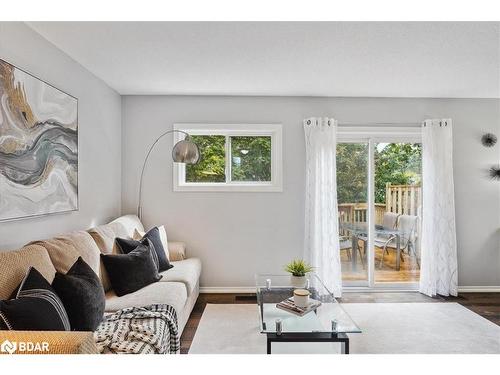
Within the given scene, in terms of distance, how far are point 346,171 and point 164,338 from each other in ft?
9.72

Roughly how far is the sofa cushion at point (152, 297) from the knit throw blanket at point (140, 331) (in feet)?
0.50

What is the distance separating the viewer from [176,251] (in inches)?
141

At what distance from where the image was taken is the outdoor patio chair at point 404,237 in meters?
4.08

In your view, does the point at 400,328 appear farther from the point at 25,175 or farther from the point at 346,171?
the point at 25,175

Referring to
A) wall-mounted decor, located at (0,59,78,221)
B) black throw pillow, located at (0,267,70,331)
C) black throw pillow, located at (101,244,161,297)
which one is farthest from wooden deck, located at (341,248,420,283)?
black throw pillow, located at (0,267,70,331)

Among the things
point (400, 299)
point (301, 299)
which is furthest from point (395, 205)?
point (301, 299)

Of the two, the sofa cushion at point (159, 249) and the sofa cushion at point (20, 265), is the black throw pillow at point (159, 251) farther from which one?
the sofa cushion at point (20, 265)

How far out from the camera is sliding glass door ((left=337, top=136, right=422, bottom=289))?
4055 millimetres

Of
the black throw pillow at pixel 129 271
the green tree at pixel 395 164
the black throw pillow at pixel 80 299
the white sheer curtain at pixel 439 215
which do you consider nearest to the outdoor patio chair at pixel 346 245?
the green tree at pixel 395 164

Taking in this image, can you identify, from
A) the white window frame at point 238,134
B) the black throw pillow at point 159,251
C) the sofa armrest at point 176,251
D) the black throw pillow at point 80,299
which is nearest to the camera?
the black throw pillow at point 80,299

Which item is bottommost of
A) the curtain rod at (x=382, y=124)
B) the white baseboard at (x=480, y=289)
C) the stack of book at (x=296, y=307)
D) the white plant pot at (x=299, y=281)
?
the white baseboard at (x=480, y=289)

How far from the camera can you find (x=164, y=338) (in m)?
1.92

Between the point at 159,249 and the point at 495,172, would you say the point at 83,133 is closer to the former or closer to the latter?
the point at 159,249
